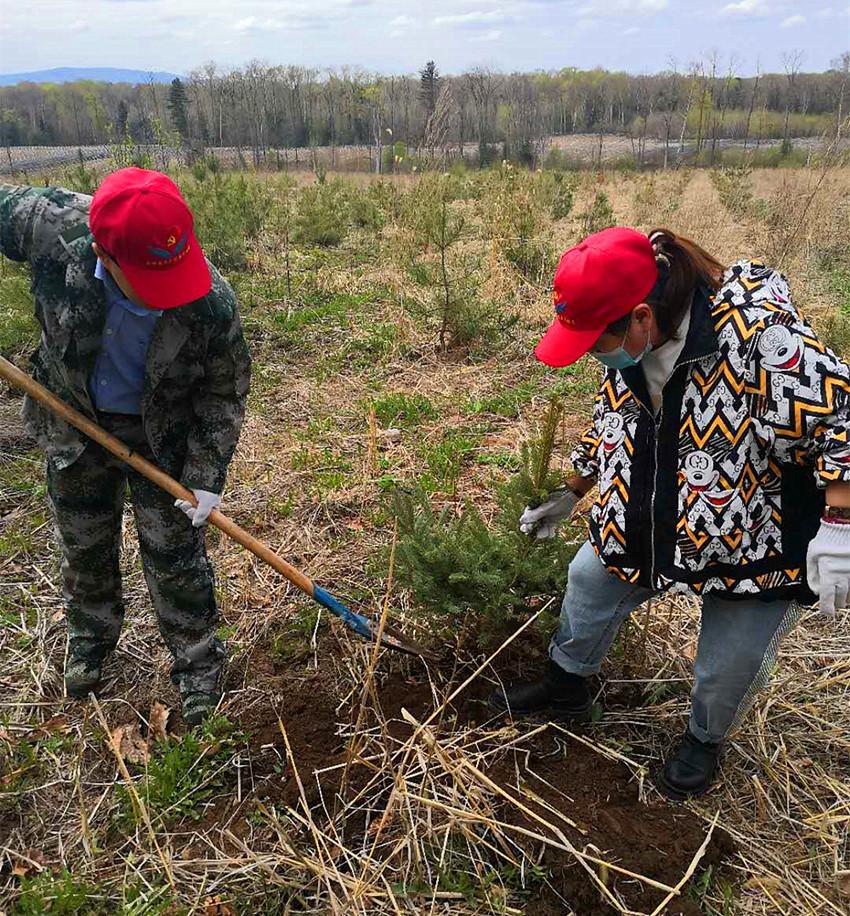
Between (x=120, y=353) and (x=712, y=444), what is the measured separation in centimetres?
166

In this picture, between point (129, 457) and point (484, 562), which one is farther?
point (484, 562)

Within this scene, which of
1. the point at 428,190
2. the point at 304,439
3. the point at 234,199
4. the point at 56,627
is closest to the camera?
the point at 56,627

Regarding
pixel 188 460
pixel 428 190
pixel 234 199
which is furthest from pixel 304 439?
pixel 234 199

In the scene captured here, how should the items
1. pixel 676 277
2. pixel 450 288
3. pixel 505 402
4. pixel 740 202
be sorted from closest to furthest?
pixel 676 277
pixel 505 402
pixel 450 288
pixel 740 202

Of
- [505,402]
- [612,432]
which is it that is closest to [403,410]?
[505,402]

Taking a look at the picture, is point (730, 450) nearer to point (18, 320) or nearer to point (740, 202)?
point (18, 320)

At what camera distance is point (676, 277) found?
165cm

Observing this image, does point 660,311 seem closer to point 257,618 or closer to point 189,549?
point 189,549

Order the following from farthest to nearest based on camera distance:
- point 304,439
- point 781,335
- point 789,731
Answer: point 304,439 < point 789,731 < point 781,335

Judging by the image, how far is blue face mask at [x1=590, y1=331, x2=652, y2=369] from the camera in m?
1.70

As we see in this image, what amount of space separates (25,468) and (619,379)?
3629 millimetres

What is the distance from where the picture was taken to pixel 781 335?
1518mm

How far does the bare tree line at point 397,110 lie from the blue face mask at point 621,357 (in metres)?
24.8

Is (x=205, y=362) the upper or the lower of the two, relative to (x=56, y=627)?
upper
